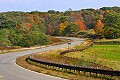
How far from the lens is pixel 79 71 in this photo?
2859 cm

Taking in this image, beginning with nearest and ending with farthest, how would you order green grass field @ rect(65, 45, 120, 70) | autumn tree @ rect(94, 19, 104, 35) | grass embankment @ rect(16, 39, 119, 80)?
1. grass embankment @ rect(16, 39, 119, 80)
2. green grass field @ rect(65, 45, 120, 70)
3. autumn tree @ rect(94, 19, 104, 35)

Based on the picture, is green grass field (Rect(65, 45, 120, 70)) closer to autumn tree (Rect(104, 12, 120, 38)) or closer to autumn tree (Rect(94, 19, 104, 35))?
autumn tree (Rect(104, 12, 120, 38))

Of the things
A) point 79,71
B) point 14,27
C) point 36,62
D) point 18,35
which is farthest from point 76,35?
point 79,71

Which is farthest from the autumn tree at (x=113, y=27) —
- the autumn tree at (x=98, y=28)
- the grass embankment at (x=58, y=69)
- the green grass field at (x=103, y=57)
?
the grass embankment at (x=58, y=69)

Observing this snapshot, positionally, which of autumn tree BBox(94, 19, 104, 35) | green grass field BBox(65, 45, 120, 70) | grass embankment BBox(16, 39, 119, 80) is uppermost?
grass embankment BBox(16, 39, 119, 80)

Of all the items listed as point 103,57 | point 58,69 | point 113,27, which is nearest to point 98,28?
point 113,27

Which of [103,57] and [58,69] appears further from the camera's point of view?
[103,57]

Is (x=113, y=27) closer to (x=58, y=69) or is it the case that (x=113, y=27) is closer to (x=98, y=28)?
(x=98, y=28)

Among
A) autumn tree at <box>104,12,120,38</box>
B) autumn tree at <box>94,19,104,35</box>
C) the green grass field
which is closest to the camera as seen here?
the green grass field

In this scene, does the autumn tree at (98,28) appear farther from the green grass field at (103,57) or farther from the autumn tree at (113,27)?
the green grass field at (103,57)

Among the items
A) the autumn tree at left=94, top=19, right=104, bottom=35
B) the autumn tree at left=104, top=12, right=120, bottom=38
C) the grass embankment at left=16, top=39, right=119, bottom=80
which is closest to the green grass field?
the grass embankment at left=16, top=39, right=119, bottom=80

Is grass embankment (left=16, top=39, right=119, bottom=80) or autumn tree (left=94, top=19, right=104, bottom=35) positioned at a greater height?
grass embankment (left=16, top=39, right=119, bottom=80)

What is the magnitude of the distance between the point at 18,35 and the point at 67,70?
84.9 m

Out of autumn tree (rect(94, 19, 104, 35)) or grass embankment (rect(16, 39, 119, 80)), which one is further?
autumn tree (rect(94, 19, 104, 35))
